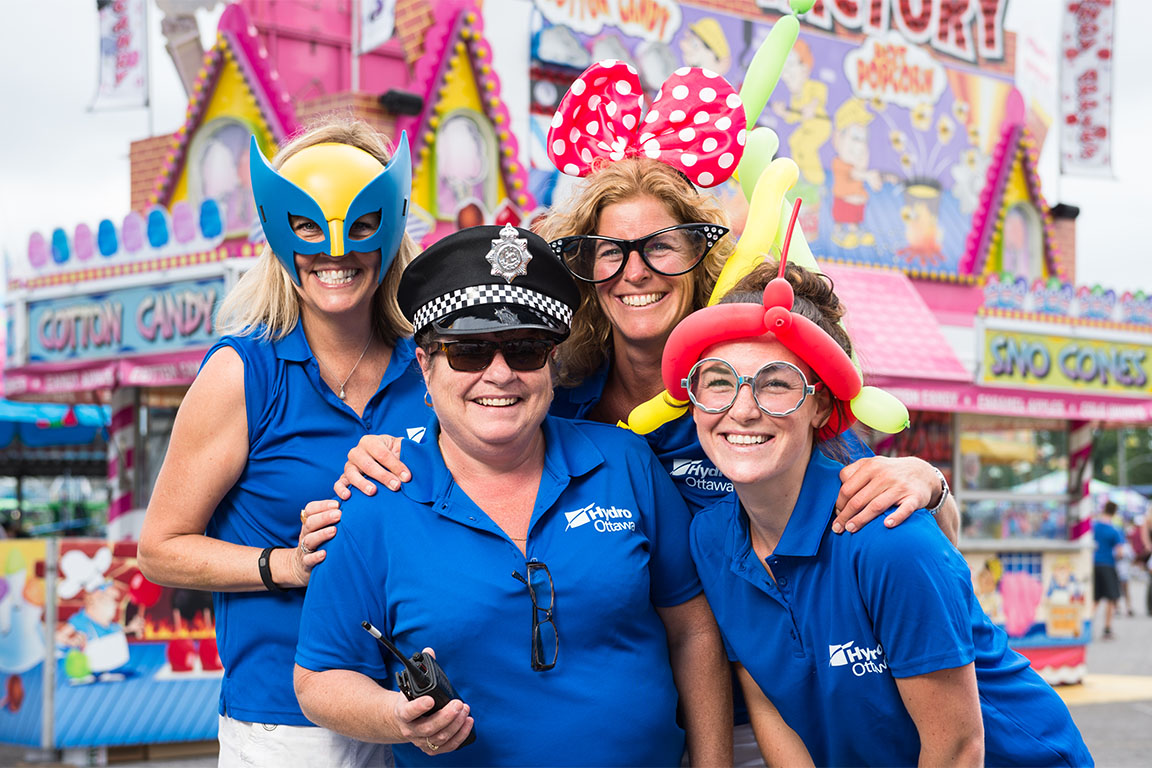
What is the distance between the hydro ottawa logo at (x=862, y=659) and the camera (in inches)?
81.4

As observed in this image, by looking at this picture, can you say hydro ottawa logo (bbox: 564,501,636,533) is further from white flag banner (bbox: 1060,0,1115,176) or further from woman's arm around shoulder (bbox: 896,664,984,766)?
white flag banner (bbox: 1060,0,1115,176)

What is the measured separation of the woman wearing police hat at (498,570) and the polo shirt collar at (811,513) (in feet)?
0.94

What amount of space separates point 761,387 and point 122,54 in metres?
9.88

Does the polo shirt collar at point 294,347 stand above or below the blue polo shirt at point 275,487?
above

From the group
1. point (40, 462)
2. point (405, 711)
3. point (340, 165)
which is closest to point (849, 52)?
point (340, 165)

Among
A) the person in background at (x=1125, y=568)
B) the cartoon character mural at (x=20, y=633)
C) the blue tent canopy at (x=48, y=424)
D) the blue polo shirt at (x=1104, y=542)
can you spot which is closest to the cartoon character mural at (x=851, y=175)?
the blue polo shirt at (x=1104, y=542)

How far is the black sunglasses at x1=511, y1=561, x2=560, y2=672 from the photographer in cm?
201

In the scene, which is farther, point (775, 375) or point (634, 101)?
point (634, 101)

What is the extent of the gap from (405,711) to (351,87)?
7965 millimetres

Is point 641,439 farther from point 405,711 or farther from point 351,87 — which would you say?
point 351,87

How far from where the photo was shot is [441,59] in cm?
794

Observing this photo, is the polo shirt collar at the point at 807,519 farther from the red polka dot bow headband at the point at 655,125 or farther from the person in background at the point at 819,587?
the red polka dot bow headband at the point at 655,125

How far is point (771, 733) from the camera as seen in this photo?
7.50 feet

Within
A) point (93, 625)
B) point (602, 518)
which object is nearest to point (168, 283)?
point (93, 625)
